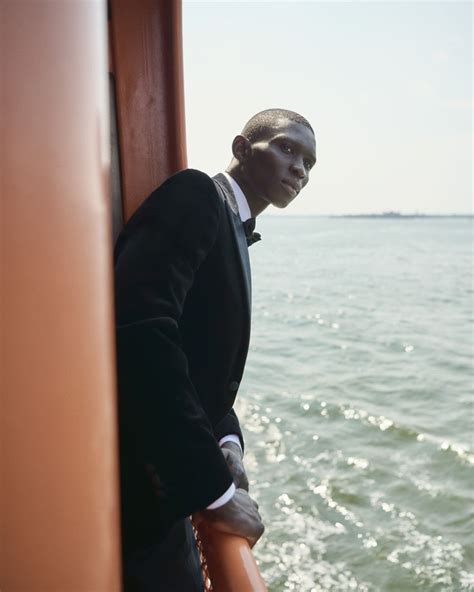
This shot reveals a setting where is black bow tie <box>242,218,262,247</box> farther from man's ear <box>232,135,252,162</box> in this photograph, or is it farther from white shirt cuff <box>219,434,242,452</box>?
white shirt cuff <box>219,434,242,452</box>

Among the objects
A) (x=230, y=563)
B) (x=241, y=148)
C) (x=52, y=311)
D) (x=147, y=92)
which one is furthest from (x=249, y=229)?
(x=52, y=311)

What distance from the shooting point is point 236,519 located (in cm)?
171

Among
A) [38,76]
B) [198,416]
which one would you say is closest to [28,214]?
[38,76]

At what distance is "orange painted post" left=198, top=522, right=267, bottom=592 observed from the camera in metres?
1.50

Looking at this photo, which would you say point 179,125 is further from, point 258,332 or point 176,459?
point 258,332

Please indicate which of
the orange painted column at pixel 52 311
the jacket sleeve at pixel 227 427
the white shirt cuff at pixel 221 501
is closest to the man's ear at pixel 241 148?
the jacket sleeve at pixel 227 427

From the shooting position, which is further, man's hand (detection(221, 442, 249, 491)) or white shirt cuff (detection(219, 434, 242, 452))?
white shirt cuff (detection(219, 434, 242, 452))

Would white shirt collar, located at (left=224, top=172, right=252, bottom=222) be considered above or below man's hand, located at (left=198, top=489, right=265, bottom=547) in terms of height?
above

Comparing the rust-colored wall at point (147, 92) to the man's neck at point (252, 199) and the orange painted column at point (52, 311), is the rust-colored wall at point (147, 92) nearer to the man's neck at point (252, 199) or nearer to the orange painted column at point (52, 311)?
the man's neck at point (252, 199)

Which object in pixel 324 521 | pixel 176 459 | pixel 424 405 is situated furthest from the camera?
pixel 424 405

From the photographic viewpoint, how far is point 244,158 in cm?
226

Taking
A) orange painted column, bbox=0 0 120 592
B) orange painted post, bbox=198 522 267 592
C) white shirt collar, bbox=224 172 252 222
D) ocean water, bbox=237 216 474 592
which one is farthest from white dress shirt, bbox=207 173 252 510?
ocean water, bbox=237 216 474 592

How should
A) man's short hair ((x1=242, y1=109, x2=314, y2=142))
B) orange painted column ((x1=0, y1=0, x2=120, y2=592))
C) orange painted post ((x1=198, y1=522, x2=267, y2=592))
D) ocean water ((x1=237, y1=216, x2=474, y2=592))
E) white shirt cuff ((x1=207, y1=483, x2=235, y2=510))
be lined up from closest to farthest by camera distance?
orange painted column ((x1=0, y1=0, x2=120, y2=592)), orange painted post ((x1=198, y1=522, x2=267, y2=592)), white shirt cuff ((x1=207, y1=483, x2=235, y2=510)), man's short hair ((x1=242, y1=109, x2=314, y2=142)), ocean water ((x1=237, y1=216, x2=474, y2=592))

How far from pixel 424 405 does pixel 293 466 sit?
3.75 meters
